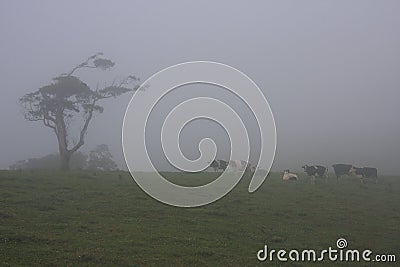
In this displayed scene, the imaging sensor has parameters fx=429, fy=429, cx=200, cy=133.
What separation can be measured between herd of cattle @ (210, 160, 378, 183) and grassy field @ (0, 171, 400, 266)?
3799 millimetres

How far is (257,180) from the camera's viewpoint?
3262cm

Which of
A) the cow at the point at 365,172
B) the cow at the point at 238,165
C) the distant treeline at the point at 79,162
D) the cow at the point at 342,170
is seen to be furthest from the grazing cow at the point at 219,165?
the distant treeline at the point at 79,162

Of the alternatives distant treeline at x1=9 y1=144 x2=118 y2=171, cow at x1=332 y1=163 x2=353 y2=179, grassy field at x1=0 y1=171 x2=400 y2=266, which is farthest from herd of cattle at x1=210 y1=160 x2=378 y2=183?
distant treeline at x1=9 y1=144 x2=118 y2=171

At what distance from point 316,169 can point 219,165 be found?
8351 mm

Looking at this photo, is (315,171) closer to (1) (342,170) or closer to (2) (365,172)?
(1) (342,170)

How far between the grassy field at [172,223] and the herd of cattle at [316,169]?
3.80 m

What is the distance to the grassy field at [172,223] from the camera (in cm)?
1454

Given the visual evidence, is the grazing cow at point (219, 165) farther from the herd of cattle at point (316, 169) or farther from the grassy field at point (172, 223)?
the grassy field at point (172, 223)

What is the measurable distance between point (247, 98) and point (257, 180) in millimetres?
8654

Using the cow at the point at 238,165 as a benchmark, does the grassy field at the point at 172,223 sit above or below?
below

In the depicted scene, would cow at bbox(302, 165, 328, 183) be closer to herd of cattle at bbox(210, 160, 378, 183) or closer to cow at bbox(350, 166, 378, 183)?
herd of cattle at bbox(210, 160, 378, 183)

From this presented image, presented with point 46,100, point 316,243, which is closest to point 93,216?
→ point 316,243

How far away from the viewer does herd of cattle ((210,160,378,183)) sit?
1345 inches

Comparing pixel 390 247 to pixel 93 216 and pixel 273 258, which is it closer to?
pixel 273 258
